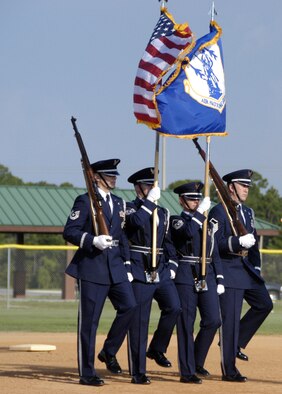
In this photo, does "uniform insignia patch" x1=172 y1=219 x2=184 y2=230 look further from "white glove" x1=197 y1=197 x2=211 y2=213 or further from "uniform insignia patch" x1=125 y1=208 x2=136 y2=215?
"uniform insignia patch" x1=125 y1=208 x2=136 y2=215

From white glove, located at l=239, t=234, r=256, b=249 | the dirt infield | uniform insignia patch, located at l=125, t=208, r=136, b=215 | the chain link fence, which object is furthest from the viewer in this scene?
the chain link fence

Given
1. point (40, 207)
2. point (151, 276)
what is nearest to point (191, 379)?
point (151, 276)

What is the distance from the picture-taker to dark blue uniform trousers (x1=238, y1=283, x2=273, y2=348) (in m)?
13.1

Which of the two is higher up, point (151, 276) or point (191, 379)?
point (151, 276)

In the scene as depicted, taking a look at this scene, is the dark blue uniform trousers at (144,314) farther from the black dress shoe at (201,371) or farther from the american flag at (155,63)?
the american flag at (155,63)

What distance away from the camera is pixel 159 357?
1308 cm

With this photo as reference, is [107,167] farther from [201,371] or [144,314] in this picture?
[201,371]

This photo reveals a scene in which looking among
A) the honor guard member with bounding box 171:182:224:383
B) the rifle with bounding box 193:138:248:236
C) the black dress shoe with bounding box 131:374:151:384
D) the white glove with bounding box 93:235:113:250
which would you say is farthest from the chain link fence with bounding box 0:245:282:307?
the white glove with bounding box 93:235:113:250

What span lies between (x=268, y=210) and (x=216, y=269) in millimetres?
50124

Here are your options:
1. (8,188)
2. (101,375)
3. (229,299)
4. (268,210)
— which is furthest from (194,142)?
(268,210)

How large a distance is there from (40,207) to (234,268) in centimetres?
2540

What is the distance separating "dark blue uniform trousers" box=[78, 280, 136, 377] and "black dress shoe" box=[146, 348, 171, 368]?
1.53 meters

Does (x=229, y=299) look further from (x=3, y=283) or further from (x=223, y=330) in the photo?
(x=3, y=283)

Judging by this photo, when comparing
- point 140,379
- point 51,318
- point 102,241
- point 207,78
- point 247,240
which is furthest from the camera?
point 51,318
